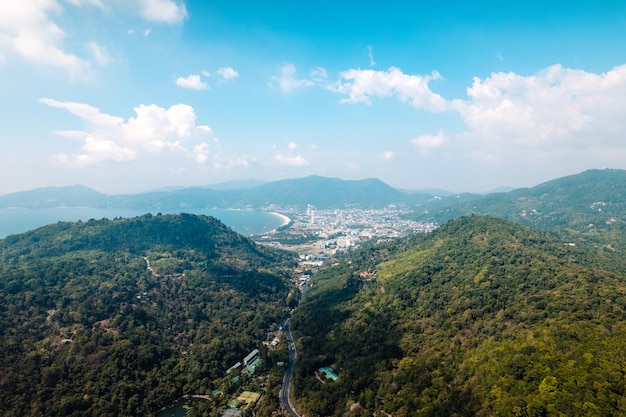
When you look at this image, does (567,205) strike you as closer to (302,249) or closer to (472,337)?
(302,249)

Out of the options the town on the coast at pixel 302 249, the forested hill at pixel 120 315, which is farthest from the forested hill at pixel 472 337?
the forested hill at pixel 120 315

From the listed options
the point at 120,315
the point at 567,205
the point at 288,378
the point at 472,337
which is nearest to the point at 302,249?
the point at 120,315

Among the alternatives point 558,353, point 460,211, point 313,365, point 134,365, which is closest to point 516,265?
point 558,353

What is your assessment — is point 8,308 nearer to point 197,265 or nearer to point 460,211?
point 197,265

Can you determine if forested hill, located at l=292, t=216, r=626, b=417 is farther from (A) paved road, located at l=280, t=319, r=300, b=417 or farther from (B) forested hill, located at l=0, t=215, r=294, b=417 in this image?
(B) forested hill, located at l=0, t=215, r=294, b=417

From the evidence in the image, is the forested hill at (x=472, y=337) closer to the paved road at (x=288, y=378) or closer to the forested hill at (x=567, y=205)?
the paved road at (x=288, y=378)

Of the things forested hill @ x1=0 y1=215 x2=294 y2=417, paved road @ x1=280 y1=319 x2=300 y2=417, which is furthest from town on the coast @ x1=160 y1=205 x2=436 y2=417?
forested hill @ x1=0 y1=215 x2=294 y2=417
